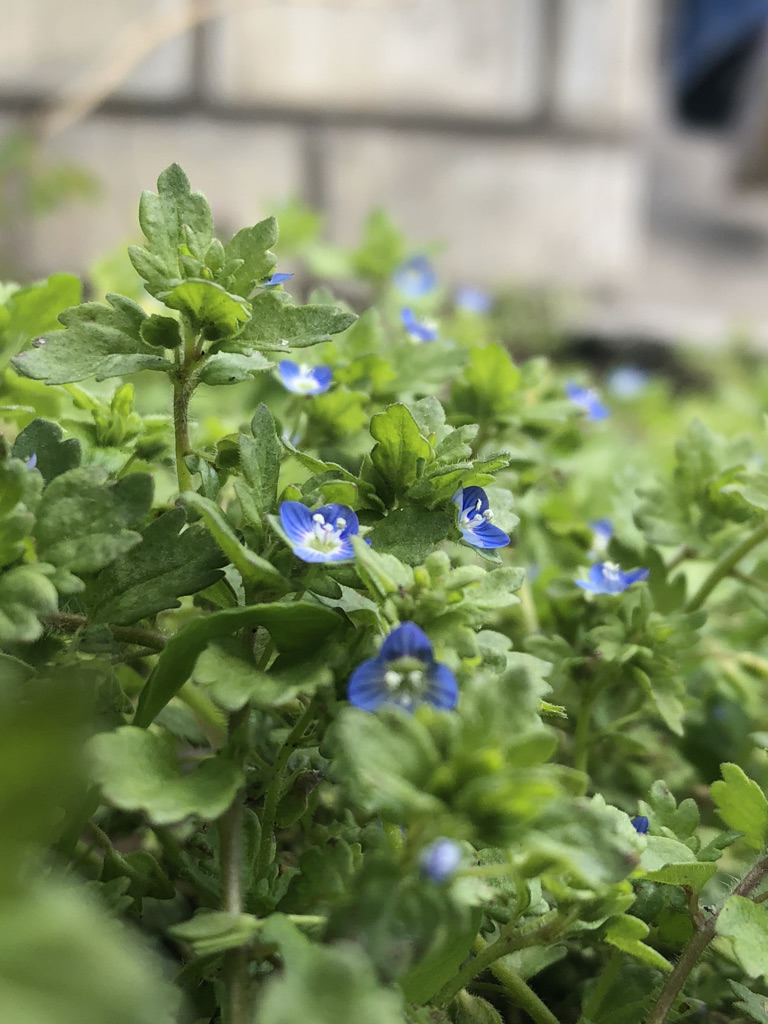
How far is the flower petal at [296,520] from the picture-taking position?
38 centimetres

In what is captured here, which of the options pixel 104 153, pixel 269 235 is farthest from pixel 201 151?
pixel 269 235

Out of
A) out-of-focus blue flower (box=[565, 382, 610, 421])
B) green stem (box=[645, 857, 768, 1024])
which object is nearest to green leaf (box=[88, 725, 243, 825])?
green stem (box=[645, 857, 768, 1024])

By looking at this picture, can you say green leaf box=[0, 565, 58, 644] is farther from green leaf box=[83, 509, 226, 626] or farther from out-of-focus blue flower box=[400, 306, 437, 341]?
out-of-focus blue flower box=[400, 306, 437, 341]

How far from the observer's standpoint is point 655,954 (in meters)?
0.41

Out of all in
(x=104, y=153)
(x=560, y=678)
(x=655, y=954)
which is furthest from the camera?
(x=104, y=153)

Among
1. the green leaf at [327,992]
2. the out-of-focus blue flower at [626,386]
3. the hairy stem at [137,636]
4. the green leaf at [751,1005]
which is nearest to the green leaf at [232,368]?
the hairy stem at [137,636]

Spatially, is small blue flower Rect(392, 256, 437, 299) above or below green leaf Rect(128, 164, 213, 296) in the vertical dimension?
below

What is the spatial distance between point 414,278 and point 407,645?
800mm

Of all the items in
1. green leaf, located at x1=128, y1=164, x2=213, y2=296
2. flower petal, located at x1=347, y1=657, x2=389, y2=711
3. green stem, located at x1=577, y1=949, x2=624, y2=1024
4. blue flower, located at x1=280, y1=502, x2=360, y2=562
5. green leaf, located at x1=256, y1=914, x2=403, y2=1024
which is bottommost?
green stem, located at x1=577, y1=949, x2=624, y2=1024

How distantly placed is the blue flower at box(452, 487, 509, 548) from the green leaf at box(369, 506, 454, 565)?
1 cm

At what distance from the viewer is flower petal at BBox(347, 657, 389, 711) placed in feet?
1.11

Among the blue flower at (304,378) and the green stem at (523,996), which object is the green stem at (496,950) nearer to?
the green stem at (523,996)

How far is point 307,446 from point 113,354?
192mm

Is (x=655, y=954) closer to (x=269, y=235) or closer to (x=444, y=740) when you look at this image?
(x=444, y=740)
